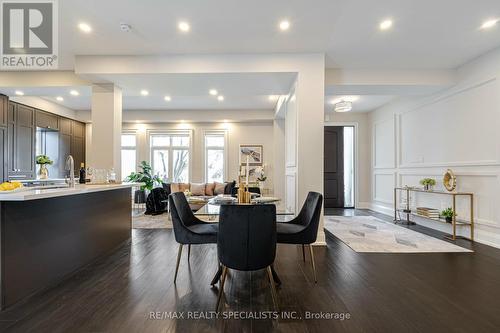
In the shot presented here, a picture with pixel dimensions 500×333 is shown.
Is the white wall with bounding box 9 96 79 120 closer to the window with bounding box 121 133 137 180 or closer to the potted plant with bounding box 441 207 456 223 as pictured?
the window with bounding box 121 133 137 180

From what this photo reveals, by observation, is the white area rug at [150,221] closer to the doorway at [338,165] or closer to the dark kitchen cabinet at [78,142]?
the dark kitchen cabinet at [78,142]

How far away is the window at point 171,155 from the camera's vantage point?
7816 mm

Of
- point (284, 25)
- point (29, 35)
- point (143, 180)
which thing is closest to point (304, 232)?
point (284, 25)

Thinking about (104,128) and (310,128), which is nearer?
(310,128)

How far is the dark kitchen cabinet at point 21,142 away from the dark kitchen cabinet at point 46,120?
0.13 meters

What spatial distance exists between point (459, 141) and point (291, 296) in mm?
4253

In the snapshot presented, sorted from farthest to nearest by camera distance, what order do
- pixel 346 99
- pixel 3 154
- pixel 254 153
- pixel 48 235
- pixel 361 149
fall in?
1. pixel 254 153
2. pixel 361 149
3. pixel 346 99
4. pixel 3 154
5. pixel 48 235

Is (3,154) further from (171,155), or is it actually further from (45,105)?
(171,155)

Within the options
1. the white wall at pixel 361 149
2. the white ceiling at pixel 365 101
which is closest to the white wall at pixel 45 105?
the white ceiling at pixel 365 101

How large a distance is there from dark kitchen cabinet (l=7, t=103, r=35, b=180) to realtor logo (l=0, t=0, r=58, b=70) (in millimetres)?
1841

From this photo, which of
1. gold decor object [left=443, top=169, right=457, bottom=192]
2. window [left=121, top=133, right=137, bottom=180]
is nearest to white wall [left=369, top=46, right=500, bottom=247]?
gold decor object [left=443, top=169, right=457, bottom=192]

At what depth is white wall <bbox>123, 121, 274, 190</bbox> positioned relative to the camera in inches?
305

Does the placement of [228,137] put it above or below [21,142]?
above

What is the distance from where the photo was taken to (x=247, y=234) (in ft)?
6.05
